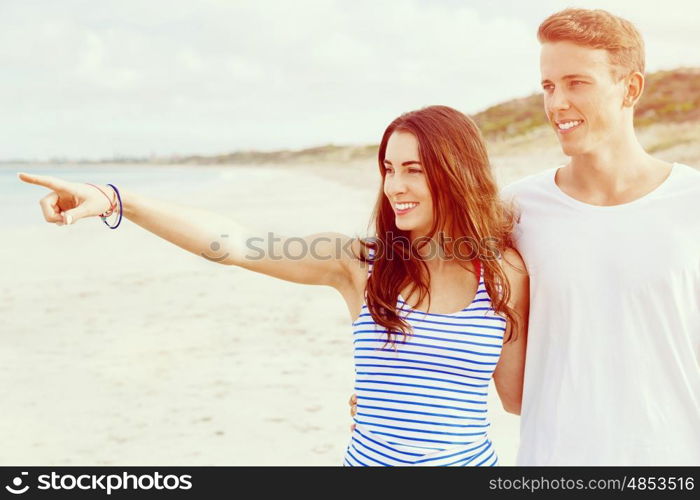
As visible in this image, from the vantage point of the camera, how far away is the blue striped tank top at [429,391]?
256 centimetres

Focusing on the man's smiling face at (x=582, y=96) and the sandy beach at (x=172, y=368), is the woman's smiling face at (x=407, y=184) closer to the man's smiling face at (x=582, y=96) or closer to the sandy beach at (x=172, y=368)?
the man's smiling face at (x=582, y=96)

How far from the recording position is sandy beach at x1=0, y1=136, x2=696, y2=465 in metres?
5.07

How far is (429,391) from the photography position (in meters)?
2.56

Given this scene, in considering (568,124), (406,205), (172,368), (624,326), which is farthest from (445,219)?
(172,368)

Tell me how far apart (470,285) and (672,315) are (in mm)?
680

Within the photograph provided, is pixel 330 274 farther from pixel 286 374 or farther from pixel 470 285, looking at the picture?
pixel 286 374

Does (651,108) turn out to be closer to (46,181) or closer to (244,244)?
(244,244)

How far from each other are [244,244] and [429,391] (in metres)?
0.90

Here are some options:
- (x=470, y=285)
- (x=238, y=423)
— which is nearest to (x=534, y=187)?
(x=470, y=285)

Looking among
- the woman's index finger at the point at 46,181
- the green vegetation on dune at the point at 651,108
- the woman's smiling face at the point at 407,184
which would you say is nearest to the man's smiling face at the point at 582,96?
the woman's smiling face at the point at 407,184

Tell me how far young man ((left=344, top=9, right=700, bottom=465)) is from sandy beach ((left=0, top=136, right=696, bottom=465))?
4.77 feet

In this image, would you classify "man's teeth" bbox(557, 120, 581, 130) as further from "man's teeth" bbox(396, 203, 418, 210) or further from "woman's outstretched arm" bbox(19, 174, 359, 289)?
"woman's outstretched arm" bbox(19, 174, 359, 289)

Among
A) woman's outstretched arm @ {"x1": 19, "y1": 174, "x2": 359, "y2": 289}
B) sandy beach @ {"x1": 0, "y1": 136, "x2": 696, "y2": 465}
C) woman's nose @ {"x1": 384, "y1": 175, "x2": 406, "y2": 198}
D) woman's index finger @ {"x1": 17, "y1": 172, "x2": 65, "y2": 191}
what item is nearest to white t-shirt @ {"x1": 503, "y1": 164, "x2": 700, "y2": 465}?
woman's nose @ {"x1": 384, "y1": 175, "x2": 406, "y2": 198}

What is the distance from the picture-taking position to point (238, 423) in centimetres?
541
